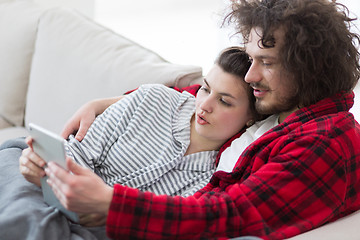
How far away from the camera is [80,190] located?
1014 millimetres

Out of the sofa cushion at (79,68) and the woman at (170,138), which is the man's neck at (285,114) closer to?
the woman at (170,138)

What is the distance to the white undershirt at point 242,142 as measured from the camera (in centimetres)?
139

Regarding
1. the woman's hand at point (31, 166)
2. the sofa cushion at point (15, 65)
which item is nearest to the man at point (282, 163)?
the woman's hand at point (31, 166)

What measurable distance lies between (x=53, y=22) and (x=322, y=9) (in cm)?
132

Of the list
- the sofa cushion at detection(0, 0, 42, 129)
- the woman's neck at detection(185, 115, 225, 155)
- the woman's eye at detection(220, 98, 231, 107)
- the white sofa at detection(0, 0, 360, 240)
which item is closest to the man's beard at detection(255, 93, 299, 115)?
the woman's eye at detection(220, 98, 231, 107)

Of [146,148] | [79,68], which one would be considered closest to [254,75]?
[146,148]

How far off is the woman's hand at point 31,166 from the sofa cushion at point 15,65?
1.02m

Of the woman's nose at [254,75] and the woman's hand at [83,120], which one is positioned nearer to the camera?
the woman's nose at [254,75]

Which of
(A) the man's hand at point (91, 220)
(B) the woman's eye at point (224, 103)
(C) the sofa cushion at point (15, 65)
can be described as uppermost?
(B) the woman's eye at point (224, 103)

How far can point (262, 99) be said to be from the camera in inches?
53.6

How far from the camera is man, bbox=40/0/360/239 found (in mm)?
1060

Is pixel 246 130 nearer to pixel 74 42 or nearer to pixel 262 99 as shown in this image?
pixel 262 99

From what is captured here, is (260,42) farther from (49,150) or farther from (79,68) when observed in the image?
(79,68)

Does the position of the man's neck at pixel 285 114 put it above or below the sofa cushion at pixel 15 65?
above
